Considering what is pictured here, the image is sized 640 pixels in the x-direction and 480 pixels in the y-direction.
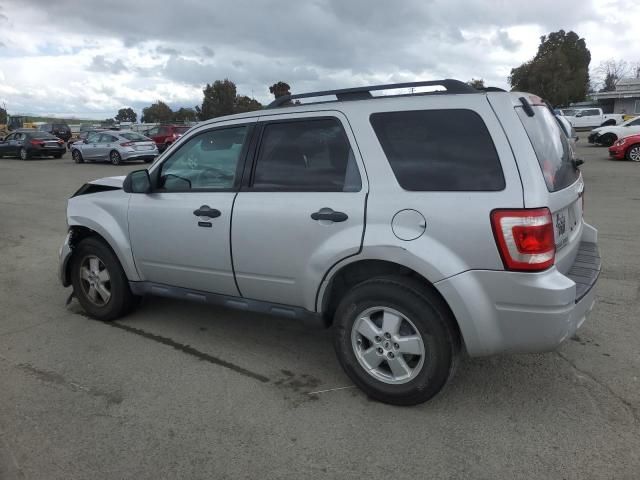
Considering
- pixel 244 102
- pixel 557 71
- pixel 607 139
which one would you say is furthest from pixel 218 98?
pixel 607 139

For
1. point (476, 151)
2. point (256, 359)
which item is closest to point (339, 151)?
point (476, 151)

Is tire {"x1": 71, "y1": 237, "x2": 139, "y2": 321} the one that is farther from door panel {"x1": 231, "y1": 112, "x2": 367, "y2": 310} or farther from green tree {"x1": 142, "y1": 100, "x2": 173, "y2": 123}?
green tree {"x1": 142, "y1": 100, "x2": 173, "y2": 123}

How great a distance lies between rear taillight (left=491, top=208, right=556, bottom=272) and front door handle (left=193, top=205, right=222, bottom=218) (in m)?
1.94

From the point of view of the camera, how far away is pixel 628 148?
712 inches

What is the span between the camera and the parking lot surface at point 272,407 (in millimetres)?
2680

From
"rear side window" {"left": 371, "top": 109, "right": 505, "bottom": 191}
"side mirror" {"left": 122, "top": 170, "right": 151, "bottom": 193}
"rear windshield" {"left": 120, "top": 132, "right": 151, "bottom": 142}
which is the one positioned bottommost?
"side mirror" {"left": 122, "top": 170, "right": 151, "bottom": 193}

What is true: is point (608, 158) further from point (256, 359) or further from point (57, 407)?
point (57, 407)

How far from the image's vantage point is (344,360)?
3.30 metres

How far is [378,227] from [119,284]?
8.54 feet

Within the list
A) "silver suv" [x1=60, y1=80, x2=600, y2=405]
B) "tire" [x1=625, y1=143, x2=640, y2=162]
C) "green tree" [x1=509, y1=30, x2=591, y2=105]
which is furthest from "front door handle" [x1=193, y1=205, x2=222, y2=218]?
"green tree" [x1=509, y1=30, x2=591, y2=105]

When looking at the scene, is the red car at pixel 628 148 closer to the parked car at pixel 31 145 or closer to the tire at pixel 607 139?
the tire at pixel 607 139

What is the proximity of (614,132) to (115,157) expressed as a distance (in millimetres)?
22386

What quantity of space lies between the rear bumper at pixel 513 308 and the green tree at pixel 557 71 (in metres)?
56.9

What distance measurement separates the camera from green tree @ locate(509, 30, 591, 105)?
179ft
